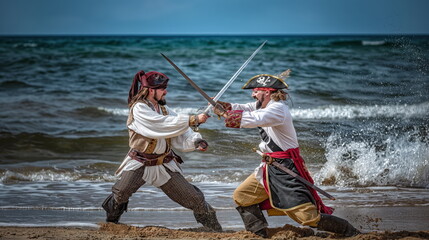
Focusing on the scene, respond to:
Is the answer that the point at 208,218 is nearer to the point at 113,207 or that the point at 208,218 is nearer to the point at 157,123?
the point at 113,207

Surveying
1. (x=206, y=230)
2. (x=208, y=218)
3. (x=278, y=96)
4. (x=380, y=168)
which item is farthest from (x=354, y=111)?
(x=278, y=96)

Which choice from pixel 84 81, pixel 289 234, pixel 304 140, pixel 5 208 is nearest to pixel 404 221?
pixel 289 234

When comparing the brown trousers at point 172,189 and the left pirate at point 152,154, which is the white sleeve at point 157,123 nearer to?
the left pirate at point 152,154

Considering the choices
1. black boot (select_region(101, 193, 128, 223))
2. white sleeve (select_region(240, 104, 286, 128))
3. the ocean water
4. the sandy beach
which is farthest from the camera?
the ocean water

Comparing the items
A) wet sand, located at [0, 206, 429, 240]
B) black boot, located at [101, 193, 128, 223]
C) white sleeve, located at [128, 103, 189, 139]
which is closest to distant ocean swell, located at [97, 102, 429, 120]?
wet sand, located at [0, 206, 429, 240]

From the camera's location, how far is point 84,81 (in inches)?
748

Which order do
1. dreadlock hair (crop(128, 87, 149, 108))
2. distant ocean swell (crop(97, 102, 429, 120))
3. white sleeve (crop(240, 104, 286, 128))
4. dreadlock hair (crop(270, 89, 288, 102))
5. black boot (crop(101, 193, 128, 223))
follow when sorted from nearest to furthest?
white sleeve (crop(240, 104, 286, 128)), dreadlock hair (crop(270, 89, 288, 102)), dreadlock hair (crop(128, 87, 149, 108)), black boot (crop(101, 193, 128, 223)), distant ocean swell (crop(97, 102, 429, 120))

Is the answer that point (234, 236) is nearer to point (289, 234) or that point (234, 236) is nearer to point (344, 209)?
point (289, 234)

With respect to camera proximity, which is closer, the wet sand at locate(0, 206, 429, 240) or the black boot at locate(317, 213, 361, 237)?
the black boot at locate(317, 213, 361, 237)

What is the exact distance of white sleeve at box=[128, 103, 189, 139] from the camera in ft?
15.6

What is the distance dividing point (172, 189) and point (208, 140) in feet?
18.1

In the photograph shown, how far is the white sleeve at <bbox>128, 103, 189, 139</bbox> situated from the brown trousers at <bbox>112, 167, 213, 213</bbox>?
411 mm

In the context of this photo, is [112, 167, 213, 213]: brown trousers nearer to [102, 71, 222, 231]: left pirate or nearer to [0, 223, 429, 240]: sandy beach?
[102, 71, 222, 231]: left pirate

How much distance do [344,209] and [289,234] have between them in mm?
1526
